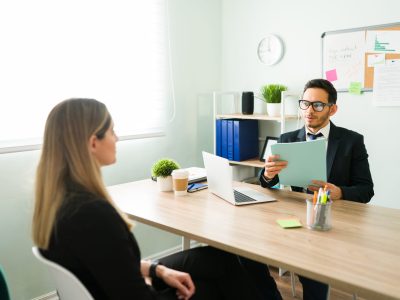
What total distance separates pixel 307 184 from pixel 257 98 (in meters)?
1.58

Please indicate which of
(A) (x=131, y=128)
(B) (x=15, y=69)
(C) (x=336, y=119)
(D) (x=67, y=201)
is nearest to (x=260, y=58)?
(C) (x=336, y=119)

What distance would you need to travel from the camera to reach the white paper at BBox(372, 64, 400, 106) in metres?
2.49

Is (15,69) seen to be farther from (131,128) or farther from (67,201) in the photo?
(67,201)

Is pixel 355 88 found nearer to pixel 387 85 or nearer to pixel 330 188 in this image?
pixel 387 85

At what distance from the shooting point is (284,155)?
1742mm

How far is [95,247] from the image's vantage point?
982 millimetres

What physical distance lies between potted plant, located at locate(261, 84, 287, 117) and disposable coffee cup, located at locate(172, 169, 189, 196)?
123cm

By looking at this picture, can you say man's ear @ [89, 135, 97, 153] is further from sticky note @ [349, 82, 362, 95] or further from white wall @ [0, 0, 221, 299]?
sticky note @ [349, 82, 362, 95]

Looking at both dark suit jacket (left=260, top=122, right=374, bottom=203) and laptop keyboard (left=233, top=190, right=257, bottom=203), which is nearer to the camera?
laptop keyboard (left=233, top=190, right=257, bottom=203)

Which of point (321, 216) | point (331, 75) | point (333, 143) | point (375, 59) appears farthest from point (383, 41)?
point (321, 216)

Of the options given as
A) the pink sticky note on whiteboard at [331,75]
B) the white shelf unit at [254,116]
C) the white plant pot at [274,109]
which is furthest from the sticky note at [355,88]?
the white plant pot at [274,109]

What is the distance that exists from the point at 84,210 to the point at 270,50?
98.3 inches

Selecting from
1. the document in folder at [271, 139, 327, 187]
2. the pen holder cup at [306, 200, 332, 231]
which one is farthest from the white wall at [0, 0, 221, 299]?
the pen holder cup at [306, 200, 332, 231]

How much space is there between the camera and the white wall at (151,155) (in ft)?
7.14
